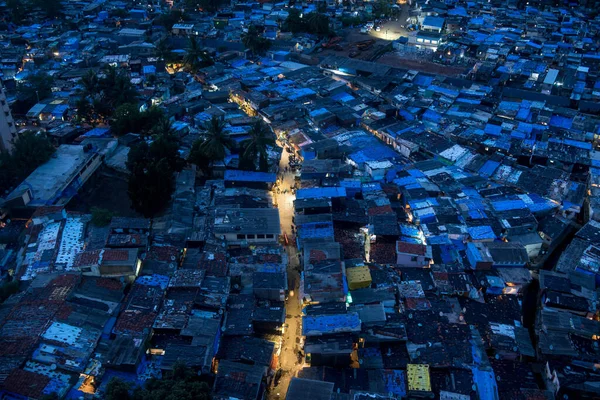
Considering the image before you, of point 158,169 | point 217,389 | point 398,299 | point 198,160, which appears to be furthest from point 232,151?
point 217,389

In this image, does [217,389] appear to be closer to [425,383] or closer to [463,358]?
[425,383]

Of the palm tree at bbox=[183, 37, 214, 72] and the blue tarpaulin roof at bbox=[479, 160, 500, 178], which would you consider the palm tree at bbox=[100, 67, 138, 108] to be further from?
the blue tarpaulin roof at bbox=[479, 160, 500, 178]

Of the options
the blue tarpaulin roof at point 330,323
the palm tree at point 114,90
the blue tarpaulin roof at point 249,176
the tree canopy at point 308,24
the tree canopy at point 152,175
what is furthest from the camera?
the tree canopy at point 308,24

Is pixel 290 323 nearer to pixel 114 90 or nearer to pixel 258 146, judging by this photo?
pixel 258 146

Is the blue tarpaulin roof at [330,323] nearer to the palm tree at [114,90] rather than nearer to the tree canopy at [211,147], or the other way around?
the tree canopy at [211,147]

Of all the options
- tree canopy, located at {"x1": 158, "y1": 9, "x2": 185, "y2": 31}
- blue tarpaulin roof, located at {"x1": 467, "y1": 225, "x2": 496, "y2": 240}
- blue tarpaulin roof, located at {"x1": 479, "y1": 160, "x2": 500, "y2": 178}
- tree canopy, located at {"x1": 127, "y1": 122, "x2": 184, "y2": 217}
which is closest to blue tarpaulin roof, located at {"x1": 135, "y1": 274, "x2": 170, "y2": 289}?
tree canopy, located at {"x1": 127, "y1": 122, "x2": 184, "y2": 217}

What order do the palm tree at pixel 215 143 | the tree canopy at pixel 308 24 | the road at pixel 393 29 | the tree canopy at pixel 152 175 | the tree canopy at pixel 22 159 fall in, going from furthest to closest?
1. the road at pixel 393 29
2. the tree canopy at pixel 308 24
3. the palm tree at pixel 215 143
4. the tree canopy at pixel 22 159
5. the tree canopy at pixel 152 175

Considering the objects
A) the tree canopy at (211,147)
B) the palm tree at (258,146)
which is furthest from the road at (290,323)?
the tree canopy at (211,147)

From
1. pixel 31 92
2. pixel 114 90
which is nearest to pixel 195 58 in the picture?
pixel 114 90
